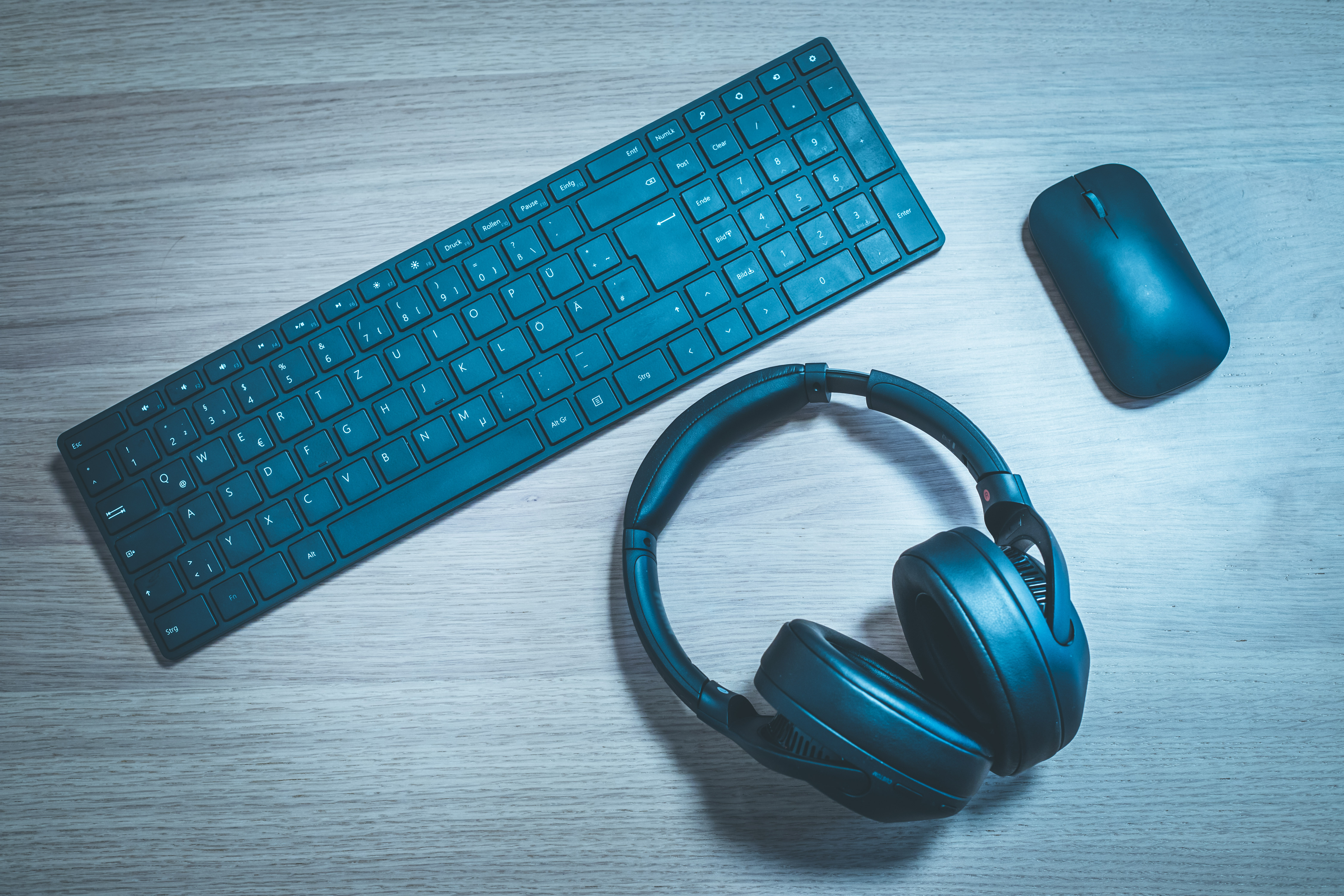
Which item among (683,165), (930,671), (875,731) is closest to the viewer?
(875,731)

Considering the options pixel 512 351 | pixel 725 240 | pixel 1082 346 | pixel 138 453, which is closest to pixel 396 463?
pixel 512 351

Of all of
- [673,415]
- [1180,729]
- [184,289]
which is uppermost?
[184,289]

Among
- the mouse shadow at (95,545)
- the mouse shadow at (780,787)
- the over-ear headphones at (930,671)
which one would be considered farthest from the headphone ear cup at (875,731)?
the mouse shadow at (95,545)

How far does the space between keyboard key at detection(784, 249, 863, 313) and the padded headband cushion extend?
83 mm

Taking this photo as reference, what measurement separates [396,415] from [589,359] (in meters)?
0.17

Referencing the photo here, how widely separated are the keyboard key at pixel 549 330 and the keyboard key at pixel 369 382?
0.44 ft

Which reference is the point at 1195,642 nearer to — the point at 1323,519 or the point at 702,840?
the point at 1323,519

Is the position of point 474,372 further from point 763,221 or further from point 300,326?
point 763,221

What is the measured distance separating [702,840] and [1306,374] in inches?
25.8

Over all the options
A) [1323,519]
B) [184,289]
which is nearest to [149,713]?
[184,289]

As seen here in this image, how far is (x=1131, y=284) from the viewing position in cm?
67

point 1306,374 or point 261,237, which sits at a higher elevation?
point 261,237

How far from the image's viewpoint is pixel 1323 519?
0.68 meters

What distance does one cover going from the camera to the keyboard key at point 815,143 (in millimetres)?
702
